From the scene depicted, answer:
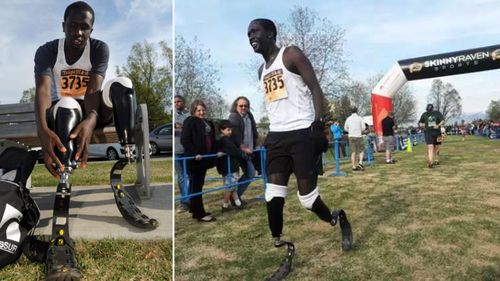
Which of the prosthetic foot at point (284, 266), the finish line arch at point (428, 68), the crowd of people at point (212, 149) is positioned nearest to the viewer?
the prosthetic foot at point (284, 266)

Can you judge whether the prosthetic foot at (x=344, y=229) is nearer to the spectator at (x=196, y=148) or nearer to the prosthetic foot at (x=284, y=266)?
the prosthetic foot at (x=284, y=266)

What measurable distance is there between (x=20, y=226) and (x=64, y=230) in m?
0.35

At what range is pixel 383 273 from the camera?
7.75 ft

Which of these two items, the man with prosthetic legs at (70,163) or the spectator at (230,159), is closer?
the man with prosthetic legs at (70,163)

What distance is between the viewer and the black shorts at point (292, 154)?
98.4 inches

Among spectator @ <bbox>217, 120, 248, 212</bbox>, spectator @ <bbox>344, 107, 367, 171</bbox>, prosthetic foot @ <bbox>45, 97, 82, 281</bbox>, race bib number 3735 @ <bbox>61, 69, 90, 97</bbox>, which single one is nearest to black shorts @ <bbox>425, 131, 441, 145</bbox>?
spectator @ <bbox>344, 107, 367, 171</bbox>

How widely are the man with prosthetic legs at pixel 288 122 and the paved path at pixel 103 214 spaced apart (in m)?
0.77

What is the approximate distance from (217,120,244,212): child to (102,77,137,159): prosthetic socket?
196 cm

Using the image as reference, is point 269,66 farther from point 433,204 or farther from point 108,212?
point 433,204

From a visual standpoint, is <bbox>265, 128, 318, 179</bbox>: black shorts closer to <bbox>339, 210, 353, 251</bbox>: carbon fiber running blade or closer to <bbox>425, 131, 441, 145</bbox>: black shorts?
<bbox>339, 210, 353, 251</bbox>: carbon fiber running blade

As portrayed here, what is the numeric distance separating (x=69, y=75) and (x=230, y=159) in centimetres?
235

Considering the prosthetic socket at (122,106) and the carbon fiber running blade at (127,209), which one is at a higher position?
the prosthetic socket at (122,106)

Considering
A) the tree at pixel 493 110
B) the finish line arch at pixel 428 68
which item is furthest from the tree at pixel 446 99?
the finish line arch at pixel 428 68

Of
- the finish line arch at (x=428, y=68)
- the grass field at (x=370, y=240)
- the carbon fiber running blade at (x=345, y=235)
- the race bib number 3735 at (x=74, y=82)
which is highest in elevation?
the finish line arch at (x=428, y=68)
